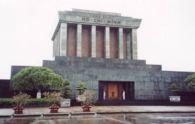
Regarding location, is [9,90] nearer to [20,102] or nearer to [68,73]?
[68,73]

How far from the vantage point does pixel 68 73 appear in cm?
3334

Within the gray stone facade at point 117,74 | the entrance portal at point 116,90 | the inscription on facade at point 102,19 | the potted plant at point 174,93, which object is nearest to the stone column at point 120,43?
→ the inscription on facade at point 102,19

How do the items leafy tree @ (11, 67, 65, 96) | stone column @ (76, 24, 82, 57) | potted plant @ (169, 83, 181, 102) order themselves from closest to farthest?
leafy tree @ (11, 67, 65, 96) < potted plant @ (169, 83, 181, 102) < stone column @ (76, 24, 82, 57)

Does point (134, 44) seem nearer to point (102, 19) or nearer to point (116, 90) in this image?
point (102, 19)

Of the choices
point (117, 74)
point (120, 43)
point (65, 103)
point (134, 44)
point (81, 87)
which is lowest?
point (65, 103)

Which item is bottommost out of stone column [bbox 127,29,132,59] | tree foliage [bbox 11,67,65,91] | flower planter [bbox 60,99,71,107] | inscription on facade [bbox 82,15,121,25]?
flower planter [bbox 60,99,71,107]

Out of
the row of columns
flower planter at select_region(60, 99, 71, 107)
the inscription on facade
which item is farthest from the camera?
the inscription on facade

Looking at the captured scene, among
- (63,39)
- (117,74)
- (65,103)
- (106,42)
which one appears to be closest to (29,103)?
(65,103)

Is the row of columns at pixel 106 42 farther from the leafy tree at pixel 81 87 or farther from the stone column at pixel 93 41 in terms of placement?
the leafy tree at pixel 81 87

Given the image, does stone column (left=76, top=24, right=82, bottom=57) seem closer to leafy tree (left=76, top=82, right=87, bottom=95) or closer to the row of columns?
the row of columns

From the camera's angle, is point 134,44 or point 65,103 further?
point 134,44

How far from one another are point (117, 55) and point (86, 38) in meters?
5.82

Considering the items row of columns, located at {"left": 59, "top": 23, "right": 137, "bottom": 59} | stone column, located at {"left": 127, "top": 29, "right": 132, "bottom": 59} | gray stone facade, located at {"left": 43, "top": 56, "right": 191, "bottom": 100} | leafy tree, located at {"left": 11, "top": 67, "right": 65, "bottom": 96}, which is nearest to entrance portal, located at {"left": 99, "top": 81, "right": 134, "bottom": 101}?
gray stone facade, located at {"left": 43, "top": 56, "right": 191, "bottom": 100}

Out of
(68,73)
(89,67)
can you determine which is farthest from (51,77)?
(89,67)
